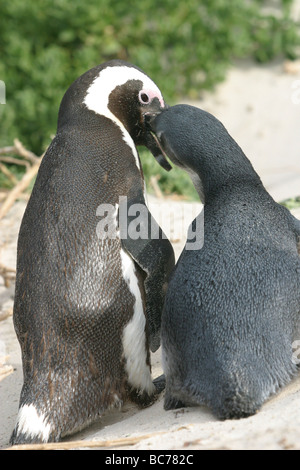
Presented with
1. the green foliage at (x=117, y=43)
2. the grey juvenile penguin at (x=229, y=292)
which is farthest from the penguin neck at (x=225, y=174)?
the green foliage at (x=117, y=43)

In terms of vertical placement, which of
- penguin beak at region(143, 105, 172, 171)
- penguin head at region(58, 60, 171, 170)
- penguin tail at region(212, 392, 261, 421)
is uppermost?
penguin head at region(58, 60, 171, 170)

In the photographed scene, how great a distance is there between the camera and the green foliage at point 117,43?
6.59 m

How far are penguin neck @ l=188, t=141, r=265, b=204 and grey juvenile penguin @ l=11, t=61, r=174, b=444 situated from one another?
33 centimetres

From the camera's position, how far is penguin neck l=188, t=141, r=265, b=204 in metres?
2.42

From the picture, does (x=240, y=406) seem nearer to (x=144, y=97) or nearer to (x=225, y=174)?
(x=225, y=174)

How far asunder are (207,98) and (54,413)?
206 inches

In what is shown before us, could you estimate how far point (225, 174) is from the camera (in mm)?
2420

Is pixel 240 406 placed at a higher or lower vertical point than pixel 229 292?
lower

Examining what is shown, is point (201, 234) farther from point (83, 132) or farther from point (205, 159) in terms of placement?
point (83, 132)

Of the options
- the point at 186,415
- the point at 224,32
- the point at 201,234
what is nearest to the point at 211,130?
the point at 201,234

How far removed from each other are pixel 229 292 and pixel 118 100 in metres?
1.02
